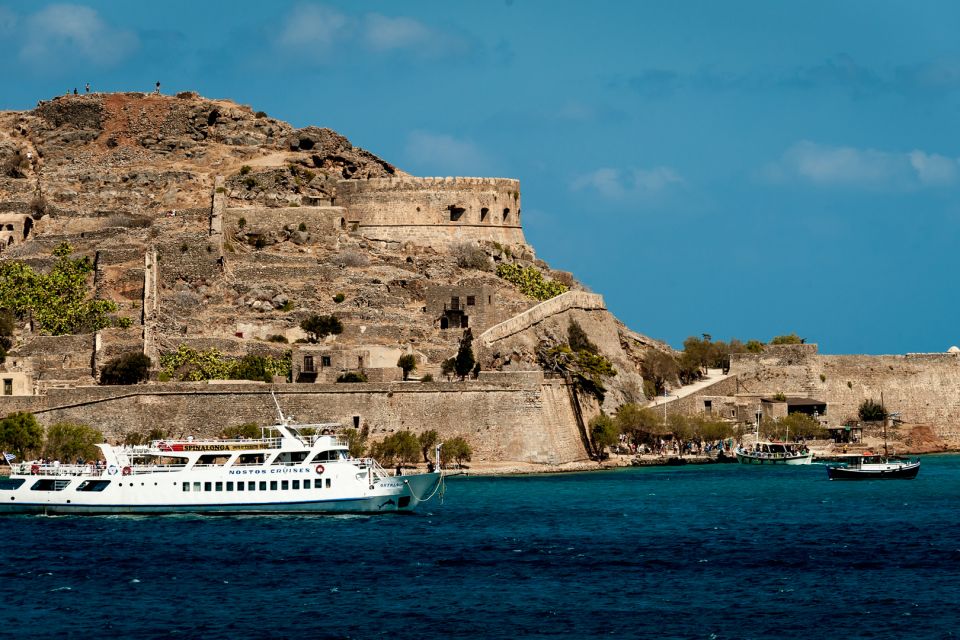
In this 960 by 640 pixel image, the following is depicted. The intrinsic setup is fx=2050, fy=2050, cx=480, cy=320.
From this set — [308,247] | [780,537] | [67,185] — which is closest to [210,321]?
[308,247]

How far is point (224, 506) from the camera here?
61.8m

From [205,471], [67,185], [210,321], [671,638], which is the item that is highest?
[67,185]

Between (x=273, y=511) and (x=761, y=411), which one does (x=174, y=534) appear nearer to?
(x=273, y=511)

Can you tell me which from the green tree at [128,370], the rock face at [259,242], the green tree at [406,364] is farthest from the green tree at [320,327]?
the green tree at [128,370]

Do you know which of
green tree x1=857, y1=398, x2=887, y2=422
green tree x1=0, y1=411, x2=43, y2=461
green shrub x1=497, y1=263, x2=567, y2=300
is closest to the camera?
green tree x1=0, y1=411, x2=43, y2=461

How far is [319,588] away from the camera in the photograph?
1875 inches

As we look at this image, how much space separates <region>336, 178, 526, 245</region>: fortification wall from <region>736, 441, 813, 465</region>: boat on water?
48.9ft

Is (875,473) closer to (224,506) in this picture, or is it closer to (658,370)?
(658,370)

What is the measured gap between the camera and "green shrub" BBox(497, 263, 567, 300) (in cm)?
9100

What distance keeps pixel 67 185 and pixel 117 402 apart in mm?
21035

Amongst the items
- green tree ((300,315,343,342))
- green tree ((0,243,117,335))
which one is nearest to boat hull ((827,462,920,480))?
green tree ((300,315,343,342))

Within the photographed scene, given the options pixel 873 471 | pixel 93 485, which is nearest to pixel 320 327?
pixel 93 485

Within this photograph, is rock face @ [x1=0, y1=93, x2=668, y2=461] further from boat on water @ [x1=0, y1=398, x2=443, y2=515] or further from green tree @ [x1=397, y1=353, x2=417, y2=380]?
boat on water @ [x1=0, y1=398, x2=443, y2=515]

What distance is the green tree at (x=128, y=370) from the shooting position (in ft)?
259
